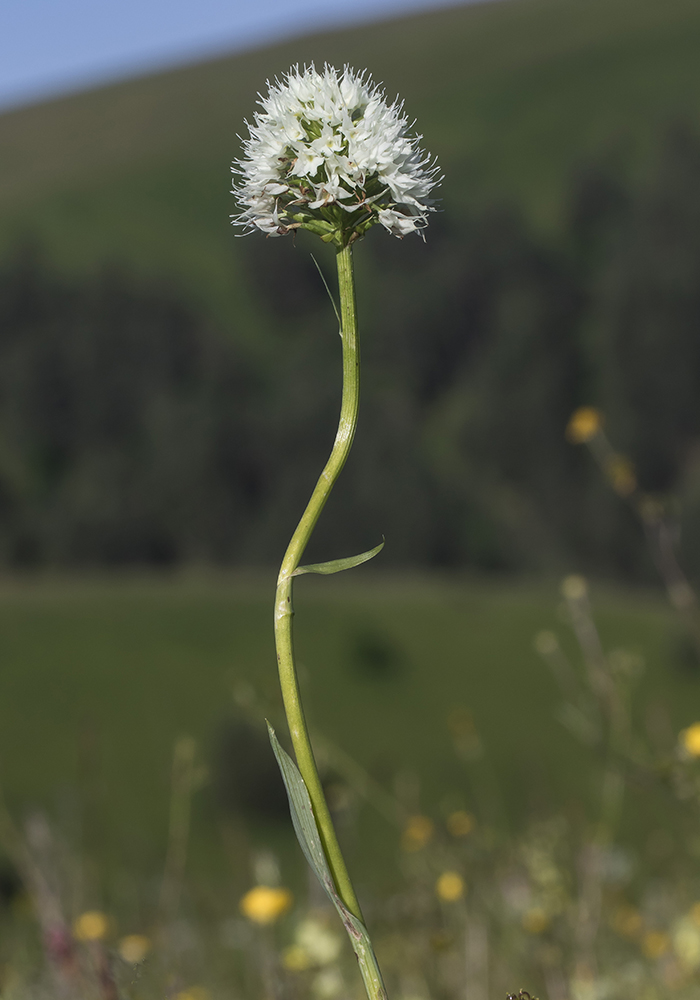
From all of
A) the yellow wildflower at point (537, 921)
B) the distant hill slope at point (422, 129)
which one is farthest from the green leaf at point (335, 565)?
the distant hill slope at point (422, 129)

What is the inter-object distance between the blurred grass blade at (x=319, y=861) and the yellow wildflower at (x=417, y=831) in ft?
5.30

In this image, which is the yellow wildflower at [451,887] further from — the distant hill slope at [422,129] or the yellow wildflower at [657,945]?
the distant hill slope at [422,129]

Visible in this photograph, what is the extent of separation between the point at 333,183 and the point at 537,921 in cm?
188

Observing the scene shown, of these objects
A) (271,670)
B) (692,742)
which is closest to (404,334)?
(271,670)

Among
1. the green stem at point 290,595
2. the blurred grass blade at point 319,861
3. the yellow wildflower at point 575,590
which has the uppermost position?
the green stem at point 290,595

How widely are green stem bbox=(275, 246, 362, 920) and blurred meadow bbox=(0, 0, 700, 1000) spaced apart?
19.6 inches

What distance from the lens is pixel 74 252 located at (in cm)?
4725

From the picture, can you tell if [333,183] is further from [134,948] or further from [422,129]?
[422,129]

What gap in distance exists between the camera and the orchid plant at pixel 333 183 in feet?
3.13

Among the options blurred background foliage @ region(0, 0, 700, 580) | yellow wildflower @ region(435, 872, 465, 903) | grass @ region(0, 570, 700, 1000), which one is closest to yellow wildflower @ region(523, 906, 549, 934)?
grass @ region(0, 570, 700, 1000)

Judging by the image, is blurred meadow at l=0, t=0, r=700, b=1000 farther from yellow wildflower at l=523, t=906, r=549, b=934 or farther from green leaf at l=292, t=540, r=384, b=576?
green leaf at l=292, t=540, r=384, b=576

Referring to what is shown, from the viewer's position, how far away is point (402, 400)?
43.2 meters

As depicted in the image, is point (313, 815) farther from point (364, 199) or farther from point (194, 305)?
point (194, 305)

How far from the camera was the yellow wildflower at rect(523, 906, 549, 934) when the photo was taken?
222cm
